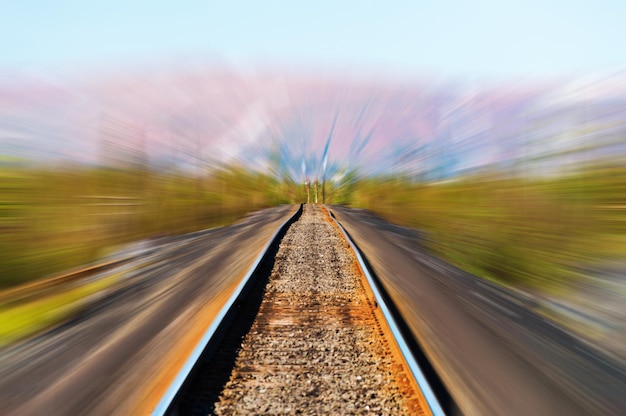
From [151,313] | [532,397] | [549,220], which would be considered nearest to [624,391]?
[532,397]

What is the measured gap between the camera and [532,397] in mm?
3176

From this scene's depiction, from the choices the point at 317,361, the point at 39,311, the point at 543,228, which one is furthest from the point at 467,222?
the point at 39,311

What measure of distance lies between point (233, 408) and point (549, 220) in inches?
275

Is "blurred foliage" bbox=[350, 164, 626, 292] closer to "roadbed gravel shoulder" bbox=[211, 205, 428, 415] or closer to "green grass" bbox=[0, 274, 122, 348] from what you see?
"roadbed gravel shoulder" bbox=[211, 205, 428, 415]

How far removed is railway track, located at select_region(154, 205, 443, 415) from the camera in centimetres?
281

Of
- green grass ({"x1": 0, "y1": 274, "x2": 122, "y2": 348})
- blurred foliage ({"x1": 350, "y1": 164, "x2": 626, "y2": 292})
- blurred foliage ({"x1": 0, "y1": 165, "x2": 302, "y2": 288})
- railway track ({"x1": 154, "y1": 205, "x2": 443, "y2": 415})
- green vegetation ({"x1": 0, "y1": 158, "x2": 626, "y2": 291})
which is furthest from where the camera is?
blurred foliage ({"x1": 0, "y1": 165, "x2": 302, "y2": 288})

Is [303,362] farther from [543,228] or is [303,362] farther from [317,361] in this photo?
[543,228]

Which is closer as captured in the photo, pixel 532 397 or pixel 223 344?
pixel 532 397

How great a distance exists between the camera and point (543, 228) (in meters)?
7.27

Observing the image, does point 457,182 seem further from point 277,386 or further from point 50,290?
point 50,290

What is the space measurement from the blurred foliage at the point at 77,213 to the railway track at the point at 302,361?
16.9 ft

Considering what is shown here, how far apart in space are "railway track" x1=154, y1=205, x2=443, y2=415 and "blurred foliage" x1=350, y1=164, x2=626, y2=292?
A: 11.7 ft

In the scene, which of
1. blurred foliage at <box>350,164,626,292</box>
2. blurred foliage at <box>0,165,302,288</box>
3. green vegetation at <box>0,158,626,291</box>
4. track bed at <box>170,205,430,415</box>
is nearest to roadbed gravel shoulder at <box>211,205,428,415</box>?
track bed at <box>170,205,430,415</box>

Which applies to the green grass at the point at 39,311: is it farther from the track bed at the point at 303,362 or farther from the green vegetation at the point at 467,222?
the track bed at the point at 303,362
